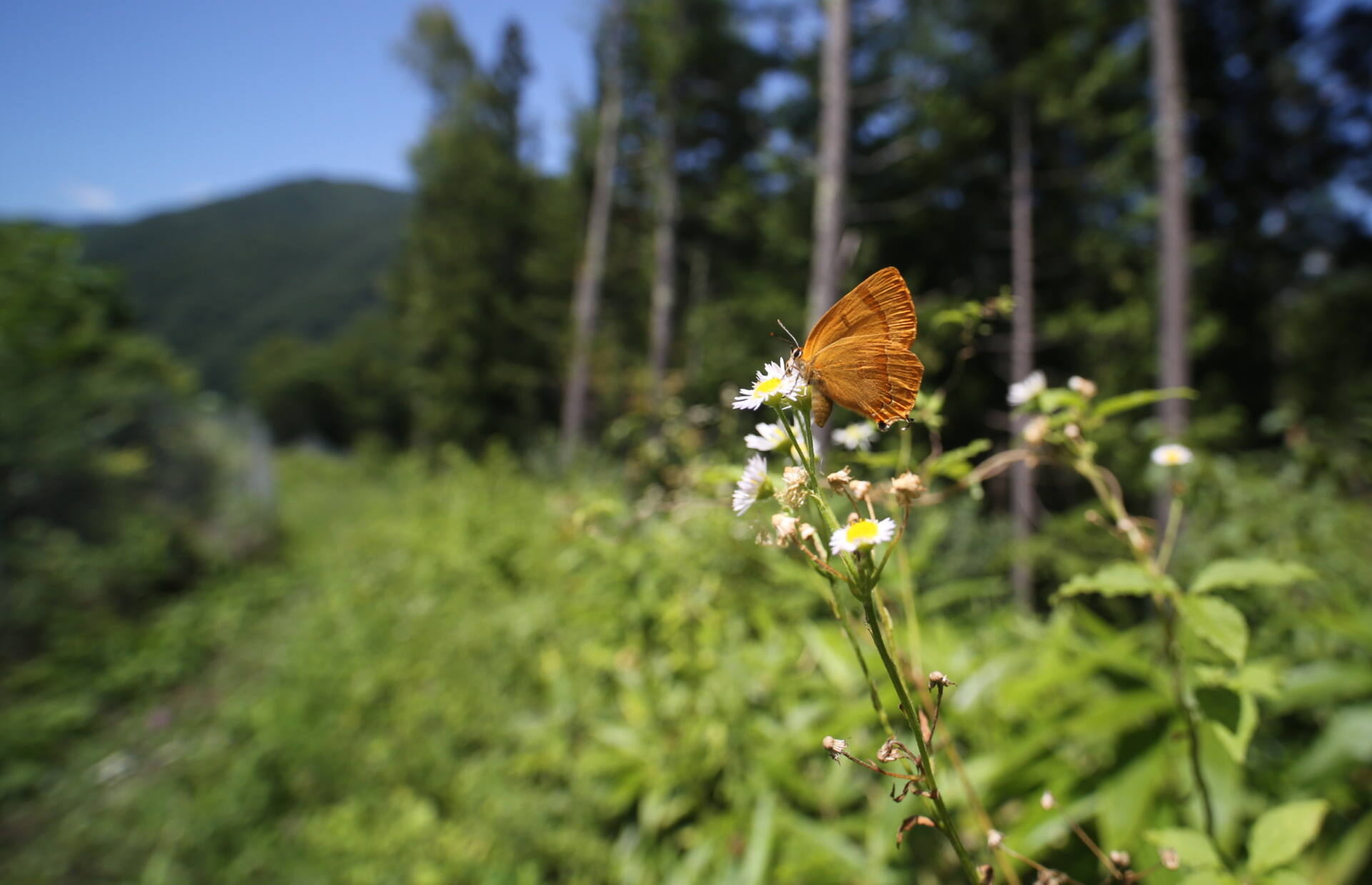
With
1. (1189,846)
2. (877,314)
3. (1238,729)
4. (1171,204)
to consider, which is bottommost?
(1189,846)

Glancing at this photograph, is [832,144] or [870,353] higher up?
[832,144]

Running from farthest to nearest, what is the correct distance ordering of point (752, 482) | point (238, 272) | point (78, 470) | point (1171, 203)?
point (238, 272) → point (1171, 203) → point (78, 470) → point (752, 482)

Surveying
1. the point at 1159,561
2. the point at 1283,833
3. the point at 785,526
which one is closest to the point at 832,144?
the point at 1159,561

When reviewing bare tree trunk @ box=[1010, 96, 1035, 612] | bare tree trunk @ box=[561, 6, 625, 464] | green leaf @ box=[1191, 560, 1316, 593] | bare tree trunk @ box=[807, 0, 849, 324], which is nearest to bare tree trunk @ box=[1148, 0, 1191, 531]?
bare tree trunk @ box=[1010, 96, 1035, 612]

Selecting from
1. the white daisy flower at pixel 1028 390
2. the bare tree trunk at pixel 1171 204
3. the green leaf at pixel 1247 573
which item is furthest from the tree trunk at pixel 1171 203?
the white daisy flower at pixel 1028 390

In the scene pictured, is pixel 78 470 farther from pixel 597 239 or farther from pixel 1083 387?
pixel 597 239

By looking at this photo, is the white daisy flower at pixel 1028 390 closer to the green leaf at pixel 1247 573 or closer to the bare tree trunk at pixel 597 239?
the green leaf at pixel 1247 573
